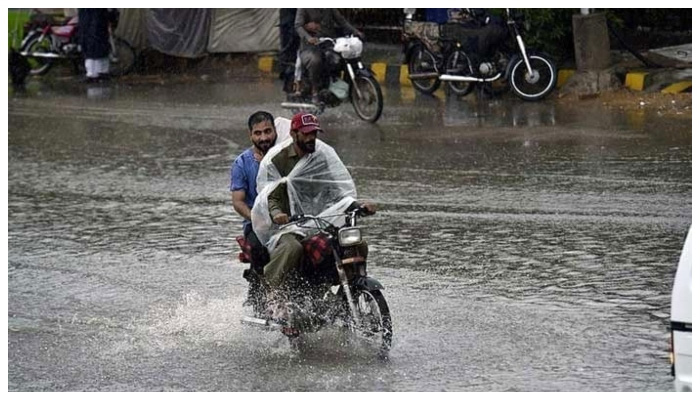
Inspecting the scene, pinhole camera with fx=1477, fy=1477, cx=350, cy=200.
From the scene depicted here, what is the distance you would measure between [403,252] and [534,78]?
25.4ft

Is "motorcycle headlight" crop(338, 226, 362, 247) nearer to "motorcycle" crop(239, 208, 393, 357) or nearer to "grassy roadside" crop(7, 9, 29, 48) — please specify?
"motorcycle" crop(239, 208, 393, 357)

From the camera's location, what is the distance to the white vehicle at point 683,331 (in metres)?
5.59

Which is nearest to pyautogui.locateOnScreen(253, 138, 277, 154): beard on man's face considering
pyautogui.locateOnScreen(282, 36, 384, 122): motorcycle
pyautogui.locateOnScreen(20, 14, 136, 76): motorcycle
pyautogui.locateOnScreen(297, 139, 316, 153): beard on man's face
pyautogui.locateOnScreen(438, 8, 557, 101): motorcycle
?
pyautogui.locateOnScreen(297, 139, 316, 153): beard on man's face

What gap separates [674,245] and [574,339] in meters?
2.49

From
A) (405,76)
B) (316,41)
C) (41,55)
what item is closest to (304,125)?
(316,41)

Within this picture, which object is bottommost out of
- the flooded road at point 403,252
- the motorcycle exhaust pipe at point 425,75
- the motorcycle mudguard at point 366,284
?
the flooded road at point 403,252

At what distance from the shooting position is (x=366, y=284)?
7484mm

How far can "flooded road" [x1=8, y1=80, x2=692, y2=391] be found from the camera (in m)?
7.35

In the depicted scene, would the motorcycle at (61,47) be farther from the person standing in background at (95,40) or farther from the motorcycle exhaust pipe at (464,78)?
the motorcycle exhaust pipe at (464,78)

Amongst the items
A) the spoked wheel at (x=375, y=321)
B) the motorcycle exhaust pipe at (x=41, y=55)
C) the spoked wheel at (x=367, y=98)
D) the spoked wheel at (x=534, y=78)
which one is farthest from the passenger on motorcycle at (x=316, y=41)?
the spoked wheel at (x=375, y=321)

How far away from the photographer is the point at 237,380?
23.5 feet

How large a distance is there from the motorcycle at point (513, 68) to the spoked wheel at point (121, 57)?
688cm

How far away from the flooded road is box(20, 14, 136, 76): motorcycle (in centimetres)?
539

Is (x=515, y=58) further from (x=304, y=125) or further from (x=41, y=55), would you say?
(x=304, y=125)
